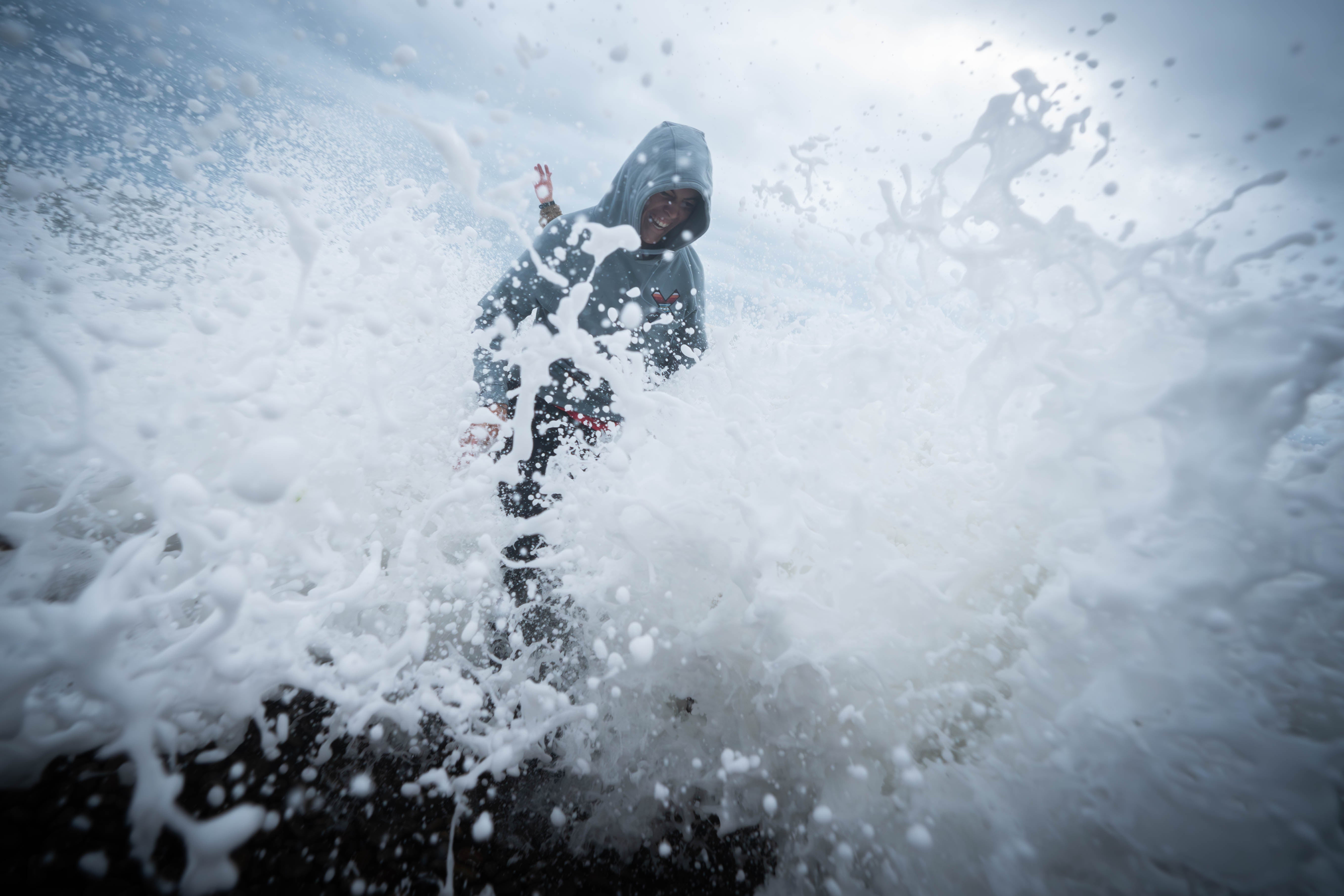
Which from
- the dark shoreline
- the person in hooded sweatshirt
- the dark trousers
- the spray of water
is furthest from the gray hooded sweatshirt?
the dark shoreline

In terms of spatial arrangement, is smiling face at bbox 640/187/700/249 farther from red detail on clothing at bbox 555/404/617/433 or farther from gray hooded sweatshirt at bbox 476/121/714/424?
red detail on clothing at bbox 555/404/617/433

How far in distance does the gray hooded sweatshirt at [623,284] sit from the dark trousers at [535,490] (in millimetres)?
115

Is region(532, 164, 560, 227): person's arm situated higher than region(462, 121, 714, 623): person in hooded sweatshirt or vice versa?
region(532, 164, 560, 227): person's arm

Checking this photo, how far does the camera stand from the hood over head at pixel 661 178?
Answer: 2740 millimetres

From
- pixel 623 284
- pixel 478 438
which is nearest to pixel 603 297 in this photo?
pixel 623 284

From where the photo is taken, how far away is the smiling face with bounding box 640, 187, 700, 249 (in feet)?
9.74

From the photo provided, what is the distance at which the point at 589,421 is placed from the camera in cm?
311

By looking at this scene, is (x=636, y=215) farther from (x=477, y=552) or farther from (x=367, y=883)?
(x=367, y=883)

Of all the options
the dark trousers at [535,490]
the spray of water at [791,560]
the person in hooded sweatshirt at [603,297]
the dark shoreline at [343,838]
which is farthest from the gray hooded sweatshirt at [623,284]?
the dark shoreline at [343,838]

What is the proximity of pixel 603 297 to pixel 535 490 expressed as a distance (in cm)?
149

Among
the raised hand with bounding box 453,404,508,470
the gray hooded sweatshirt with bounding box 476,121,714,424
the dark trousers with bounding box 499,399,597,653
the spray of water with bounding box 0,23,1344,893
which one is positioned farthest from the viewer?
the gray hooded sweatshirt with bounding box 476,121,714,424

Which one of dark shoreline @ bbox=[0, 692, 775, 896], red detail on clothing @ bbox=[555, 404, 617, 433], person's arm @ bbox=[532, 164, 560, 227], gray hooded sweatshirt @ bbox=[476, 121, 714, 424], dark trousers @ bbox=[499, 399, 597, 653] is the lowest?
dark shoreline @ bbox=[0, 692, 775, 896]

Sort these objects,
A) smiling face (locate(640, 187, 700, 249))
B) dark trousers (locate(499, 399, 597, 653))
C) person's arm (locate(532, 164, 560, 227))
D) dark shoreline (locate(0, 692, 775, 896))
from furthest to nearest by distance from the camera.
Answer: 1. person's arm (locate(532, 164, 560, 227))
2. smiling face (locate(640, 187, 700, 249))
3. dark trousers (locate(499, 399, 597, 653))
4. dark shoreline (locate(0, 692, 775, 896))

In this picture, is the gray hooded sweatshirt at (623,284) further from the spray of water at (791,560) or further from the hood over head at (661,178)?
the spray of water at (791,560)
